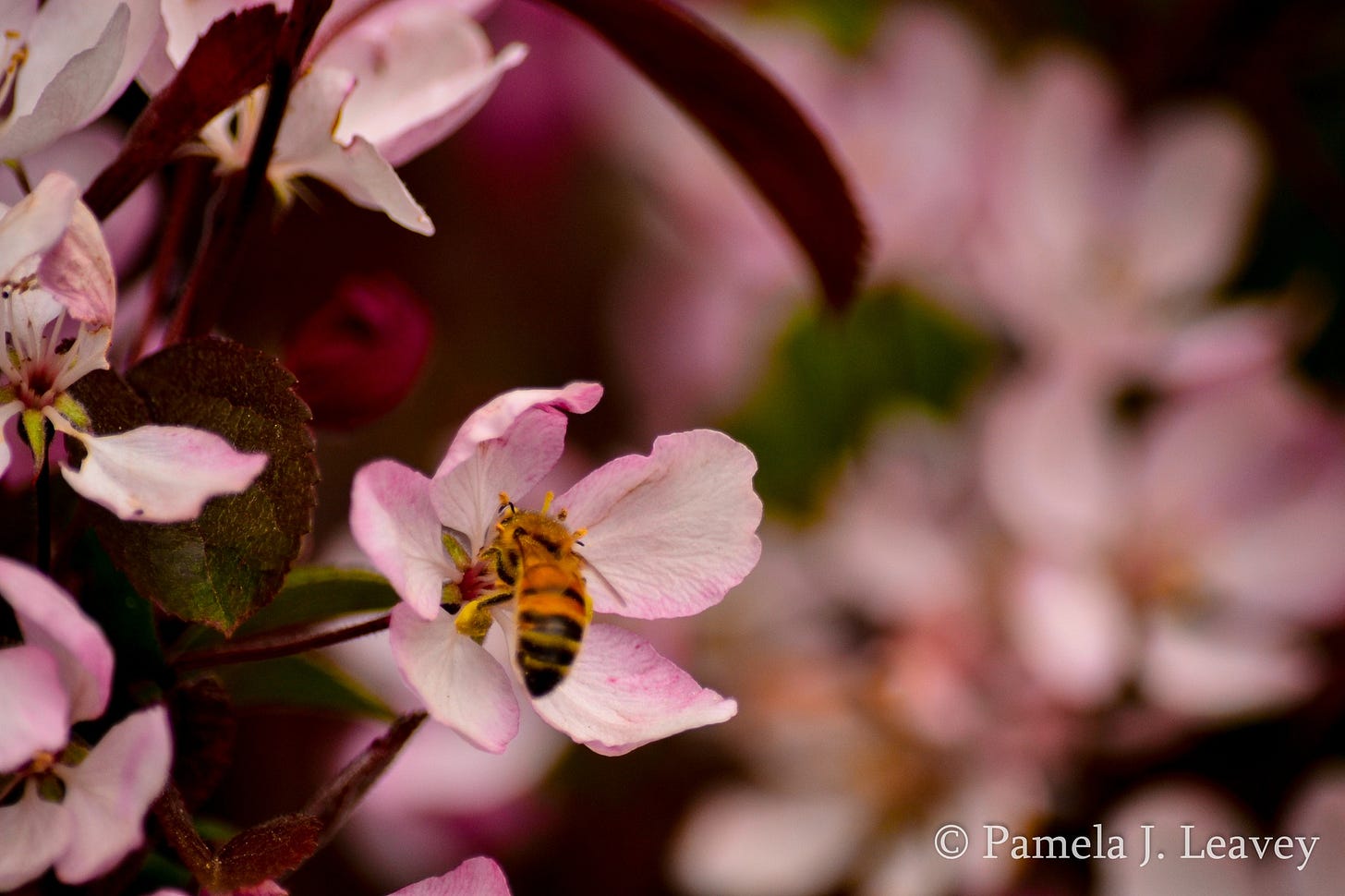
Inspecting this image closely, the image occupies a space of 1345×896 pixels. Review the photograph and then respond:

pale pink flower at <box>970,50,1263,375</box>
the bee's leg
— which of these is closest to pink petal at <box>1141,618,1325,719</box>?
pale pink flower at <box>970,50,1263,375</box>

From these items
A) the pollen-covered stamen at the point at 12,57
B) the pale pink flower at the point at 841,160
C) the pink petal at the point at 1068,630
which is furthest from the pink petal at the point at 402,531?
the pale pink flower at the point at 841,160

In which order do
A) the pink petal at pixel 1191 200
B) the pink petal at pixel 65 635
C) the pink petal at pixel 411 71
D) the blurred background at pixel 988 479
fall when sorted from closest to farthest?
1. the pink petal at pixel 65 635
2. the pink petal at pixel 411 71
3. the blurred background at pixel 988 479
4. the pink petal at pixel 1191 200

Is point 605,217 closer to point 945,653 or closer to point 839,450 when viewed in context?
point 839,450

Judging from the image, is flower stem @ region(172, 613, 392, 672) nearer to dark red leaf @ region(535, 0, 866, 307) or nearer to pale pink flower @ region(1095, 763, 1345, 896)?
dark red leaf @ region(535, 0, 866, 307)

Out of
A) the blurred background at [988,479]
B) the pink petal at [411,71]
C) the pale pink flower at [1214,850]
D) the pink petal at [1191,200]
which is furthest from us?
the pink petal at [1191,200]

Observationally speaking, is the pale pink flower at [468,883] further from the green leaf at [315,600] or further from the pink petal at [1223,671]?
the pink petal at [1223,671]

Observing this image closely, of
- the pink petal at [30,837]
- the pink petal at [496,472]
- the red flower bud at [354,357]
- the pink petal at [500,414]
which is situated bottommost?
the pink petal at [30,837]

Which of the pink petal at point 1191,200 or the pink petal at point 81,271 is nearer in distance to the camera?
the pink petal at point 81,271

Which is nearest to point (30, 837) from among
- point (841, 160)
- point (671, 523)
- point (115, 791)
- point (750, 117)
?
point (115, 791)
